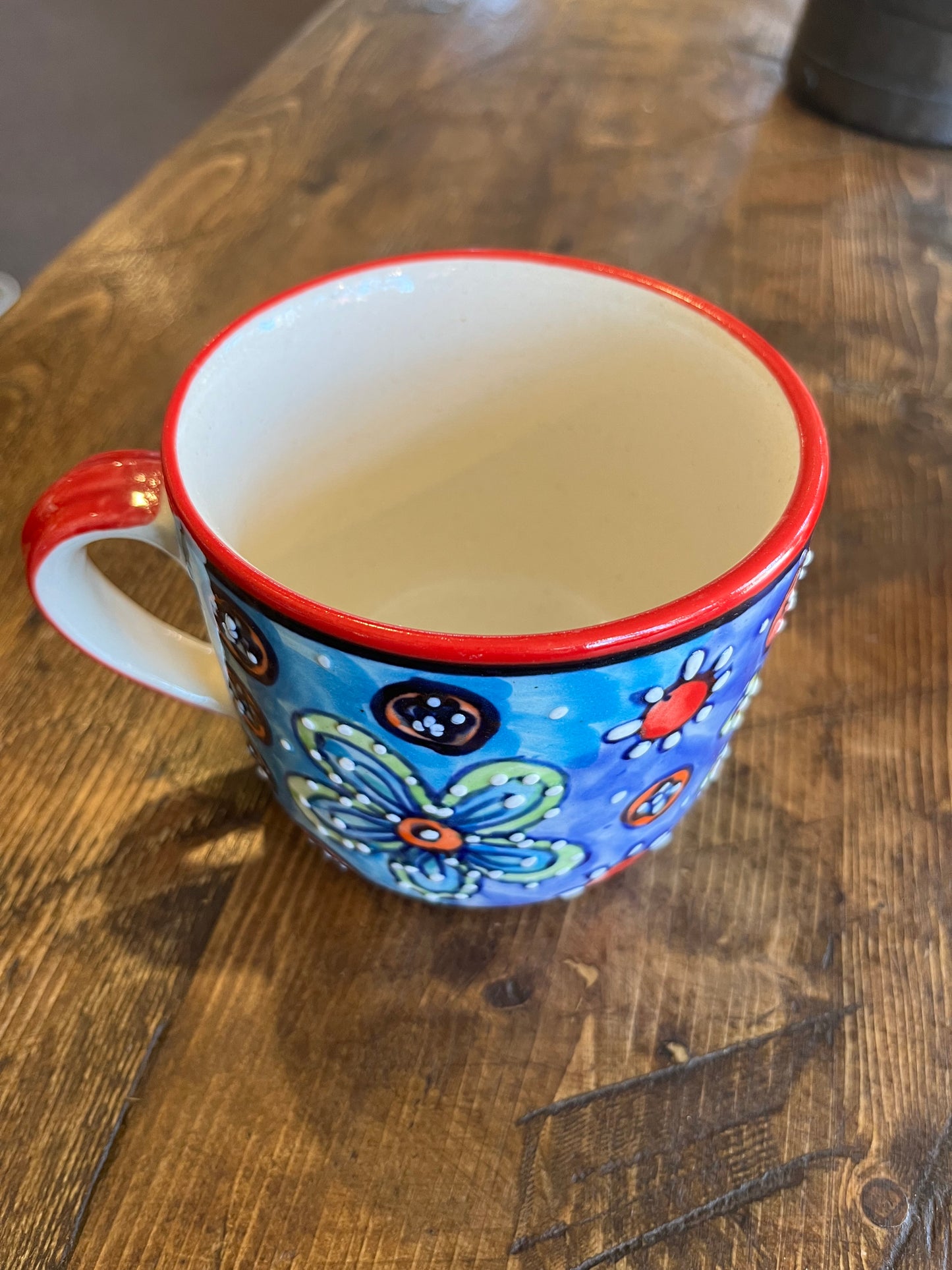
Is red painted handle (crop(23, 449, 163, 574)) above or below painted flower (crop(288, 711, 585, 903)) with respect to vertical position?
above

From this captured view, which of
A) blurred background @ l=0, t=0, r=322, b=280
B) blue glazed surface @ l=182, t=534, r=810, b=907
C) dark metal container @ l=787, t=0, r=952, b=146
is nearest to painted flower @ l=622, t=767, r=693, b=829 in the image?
blue glazed surface @ l=182, t=534, r=810, b=907

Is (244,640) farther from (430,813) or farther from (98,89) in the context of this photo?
(98,89)

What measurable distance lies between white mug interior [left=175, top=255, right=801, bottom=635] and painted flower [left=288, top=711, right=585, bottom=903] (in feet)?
0.24

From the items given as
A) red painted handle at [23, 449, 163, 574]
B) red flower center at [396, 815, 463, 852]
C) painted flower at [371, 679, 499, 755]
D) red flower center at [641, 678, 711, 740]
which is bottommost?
red flower center at [396, 815, 463, 852]

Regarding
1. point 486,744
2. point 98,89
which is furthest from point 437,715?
point 98,89

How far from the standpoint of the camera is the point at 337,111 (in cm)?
73

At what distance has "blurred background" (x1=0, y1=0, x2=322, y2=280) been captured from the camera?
1.69 metres

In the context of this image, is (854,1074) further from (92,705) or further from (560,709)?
(92,705)

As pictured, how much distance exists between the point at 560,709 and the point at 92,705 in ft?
0.75

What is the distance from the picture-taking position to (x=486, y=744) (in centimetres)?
24

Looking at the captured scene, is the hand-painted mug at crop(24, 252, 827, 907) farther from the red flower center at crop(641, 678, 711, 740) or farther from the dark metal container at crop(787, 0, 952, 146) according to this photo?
the dark metal container at crop(787, 0, 952, 146)

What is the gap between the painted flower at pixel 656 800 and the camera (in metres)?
0.28

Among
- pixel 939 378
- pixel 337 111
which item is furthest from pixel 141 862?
pixel 337 111

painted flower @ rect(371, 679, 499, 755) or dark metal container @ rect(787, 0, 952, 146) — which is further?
dark metal container @ rect(787, 0, 952, 146)
